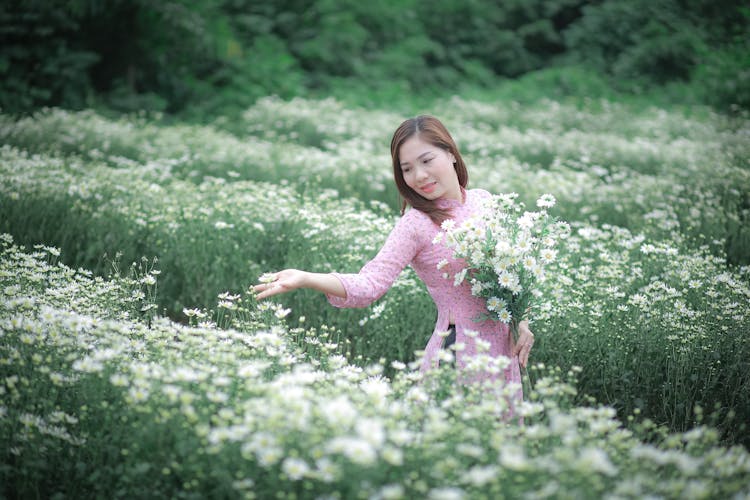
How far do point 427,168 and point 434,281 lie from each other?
53cm

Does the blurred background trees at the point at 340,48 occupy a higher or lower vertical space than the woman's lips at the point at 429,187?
higher

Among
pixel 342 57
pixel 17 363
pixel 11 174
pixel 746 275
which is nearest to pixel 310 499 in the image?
pixel 17 363

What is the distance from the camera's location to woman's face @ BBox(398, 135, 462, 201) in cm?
286

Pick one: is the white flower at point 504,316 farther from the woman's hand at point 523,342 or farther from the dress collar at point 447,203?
the dress collar at point 447,203

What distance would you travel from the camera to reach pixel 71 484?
2201 mm

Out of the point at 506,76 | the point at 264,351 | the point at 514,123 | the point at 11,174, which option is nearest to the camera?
the point at 264,351

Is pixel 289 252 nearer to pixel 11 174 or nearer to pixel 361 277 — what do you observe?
pixel 361 277

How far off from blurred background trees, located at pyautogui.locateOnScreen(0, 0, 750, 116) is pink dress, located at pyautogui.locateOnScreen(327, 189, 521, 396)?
902 cm

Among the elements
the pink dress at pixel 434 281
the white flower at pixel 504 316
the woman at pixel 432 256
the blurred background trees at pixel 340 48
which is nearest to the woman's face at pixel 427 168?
the woman at pixel 432 256

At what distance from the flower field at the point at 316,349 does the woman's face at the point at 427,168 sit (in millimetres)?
708

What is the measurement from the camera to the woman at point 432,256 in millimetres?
2695

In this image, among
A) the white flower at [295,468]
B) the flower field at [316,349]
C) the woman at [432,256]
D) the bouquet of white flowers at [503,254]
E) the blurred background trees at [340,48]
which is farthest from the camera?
the blurred background trees at [340,48]

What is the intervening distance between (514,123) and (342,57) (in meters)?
5.51

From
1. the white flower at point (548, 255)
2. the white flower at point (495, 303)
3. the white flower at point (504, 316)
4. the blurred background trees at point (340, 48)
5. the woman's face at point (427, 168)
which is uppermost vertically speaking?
the blurred background trees at point (340, 48)
